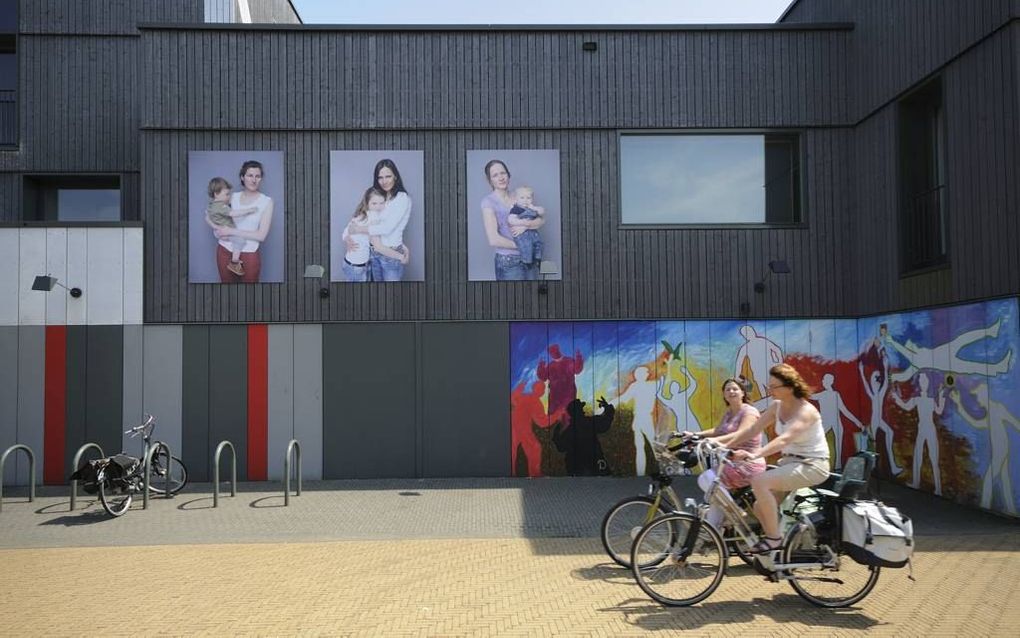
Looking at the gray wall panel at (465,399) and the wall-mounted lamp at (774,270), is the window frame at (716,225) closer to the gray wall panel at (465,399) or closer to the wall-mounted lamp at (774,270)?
the wall-mounted lamp at (774,270)

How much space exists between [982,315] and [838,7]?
21.7ft

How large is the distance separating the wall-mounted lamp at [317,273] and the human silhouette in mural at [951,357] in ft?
28.6

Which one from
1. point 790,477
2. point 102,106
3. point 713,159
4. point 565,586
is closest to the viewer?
point 790,477

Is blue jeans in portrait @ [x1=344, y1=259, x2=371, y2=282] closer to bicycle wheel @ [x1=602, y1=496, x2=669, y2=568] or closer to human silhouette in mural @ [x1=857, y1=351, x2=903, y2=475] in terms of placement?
bicycle wheel @ [x1=602, y1=496, x2=669, y2=568]

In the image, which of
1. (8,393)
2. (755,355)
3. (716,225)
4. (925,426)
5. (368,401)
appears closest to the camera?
(925,426)

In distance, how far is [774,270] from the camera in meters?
12.6

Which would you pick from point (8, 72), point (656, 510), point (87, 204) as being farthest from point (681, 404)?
point (8, 72)

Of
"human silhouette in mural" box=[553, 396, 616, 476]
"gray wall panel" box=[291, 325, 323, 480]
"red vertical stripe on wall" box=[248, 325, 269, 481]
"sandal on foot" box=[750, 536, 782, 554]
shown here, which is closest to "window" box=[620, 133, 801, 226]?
"human silhouette in mural" box=[553, 396, 616, 476]

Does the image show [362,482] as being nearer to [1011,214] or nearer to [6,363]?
[6,363]

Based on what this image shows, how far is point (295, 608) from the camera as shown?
621 cm

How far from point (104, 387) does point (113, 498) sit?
264 cm

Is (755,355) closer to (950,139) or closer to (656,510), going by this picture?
(950,139)

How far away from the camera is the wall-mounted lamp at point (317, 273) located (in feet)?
41.4

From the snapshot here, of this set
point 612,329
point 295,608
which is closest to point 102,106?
point 612,329
